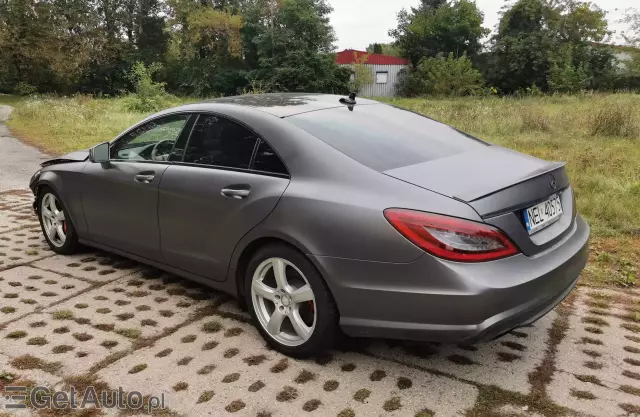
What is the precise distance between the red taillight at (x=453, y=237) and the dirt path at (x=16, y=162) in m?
7.49

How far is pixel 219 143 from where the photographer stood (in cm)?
346

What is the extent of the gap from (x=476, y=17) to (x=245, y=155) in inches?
2272

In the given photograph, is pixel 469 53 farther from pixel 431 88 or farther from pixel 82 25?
pixel 82 25

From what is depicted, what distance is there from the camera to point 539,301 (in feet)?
8.45

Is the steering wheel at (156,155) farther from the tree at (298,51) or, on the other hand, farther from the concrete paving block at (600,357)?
the tree at (298,51)

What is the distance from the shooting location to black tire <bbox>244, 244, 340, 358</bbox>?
2.75 metres

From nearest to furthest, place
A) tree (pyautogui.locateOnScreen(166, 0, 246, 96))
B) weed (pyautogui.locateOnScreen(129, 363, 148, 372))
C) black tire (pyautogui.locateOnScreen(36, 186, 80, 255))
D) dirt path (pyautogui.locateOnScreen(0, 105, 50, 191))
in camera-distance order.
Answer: weed (pyautogui.locateOnScreen(129, 363, 148, 372)) < black tire (pyautogui.locateOnScreen(36, 186, 80, 255)) < dirt path (pyautogui.locateOnScreen(0, 105, 50, 191)) < tree (pyautogui.locateOnScreen(166, 0, 246, 96))

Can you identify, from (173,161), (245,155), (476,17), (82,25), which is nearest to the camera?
(245,155)

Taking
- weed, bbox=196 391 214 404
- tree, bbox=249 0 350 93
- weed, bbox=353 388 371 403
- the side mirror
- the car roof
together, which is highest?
tree, bbox=249 0 350 93

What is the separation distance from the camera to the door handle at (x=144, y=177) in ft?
12.3

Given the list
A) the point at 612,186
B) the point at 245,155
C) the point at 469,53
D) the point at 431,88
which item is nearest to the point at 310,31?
the point at 431,88

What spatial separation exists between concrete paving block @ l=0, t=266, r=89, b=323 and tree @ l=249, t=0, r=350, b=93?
42.0m

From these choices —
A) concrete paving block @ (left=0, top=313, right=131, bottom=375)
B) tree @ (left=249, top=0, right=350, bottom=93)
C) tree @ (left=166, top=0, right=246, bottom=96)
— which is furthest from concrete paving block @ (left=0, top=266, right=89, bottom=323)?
tree @ (left=166, top=0, right=246, bottom=96)

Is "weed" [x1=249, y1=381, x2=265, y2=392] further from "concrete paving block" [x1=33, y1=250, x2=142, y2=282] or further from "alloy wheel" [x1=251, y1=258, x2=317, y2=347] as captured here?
"concrete paving block" [x1=33, y1=250, x2=142, y2=282]
